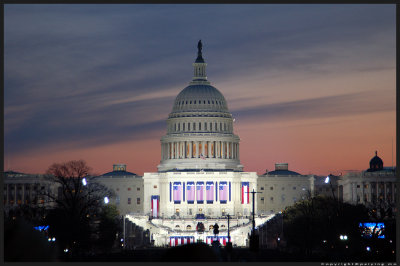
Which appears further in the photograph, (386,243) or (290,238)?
(290,238)

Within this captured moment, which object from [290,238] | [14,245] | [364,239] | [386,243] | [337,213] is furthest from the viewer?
[290,238]

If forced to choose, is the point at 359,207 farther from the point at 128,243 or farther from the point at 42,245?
the point at 42,245

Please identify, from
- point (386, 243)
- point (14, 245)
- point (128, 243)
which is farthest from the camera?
point (128, 243)

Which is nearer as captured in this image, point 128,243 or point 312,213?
point 312,213

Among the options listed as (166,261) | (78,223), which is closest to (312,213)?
(78,223)

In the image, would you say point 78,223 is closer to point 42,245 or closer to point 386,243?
point 386,243

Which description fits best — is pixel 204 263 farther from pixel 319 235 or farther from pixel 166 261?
pixel 319 235

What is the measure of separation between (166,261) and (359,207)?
129863 millimetres

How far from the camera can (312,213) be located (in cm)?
15138

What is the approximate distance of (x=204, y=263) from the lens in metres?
16.9

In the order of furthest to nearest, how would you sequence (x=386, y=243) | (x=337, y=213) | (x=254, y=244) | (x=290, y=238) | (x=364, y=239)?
(x=290, y=238), (x=337, y=213), (x=364, y=239), (x=386, y=243), (x=254, y=244)

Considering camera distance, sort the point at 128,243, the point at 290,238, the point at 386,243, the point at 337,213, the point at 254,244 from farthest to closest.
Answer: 1. the point at 128,243
2. the point at 290,238
3. the point at 337,213
4. the point at 386,243
5. the point at 254,244

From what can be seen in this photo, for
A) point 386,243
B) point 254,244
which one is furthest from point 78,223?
point 254,244

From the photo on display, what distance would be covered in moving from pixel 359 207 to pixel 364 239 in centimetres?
3595
